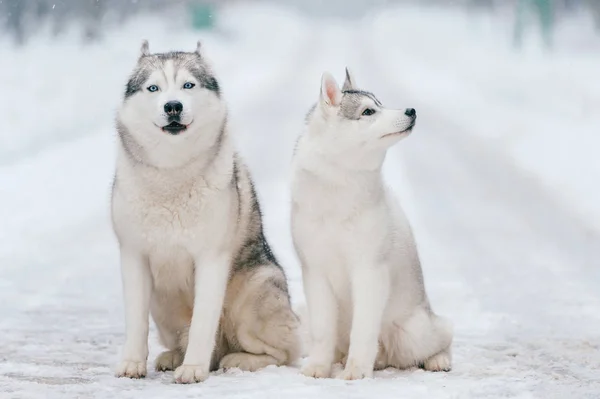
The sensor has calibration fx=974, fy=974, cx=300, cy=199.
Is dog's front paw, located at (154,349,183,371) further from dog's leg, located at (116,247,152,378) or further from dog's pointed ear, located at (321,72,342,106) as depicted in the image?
dog's pointed ear, located at (321,72,342,106)

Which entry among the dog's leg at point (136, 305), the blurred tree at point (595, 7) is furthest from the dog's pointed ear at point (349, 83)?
the blurred tree at point (595, 7)

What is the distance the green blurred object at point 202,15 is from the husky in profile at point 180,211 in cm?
1365

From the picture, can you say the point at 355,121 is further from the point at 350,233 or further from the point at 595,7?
the point at 595,7

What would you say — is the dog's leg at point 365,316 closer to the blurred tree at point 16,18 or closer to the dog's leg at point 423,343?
the dog's leg at point 423,343

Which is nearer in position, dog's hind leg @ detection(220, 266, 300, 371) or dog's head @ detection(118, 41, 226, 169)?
dog's head @ detection(118, 41, 226, 169)

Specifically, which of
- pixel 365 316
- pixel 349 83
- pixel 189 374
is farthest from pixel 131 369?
pixel 349 83

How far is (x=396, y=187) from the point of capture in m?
11.0

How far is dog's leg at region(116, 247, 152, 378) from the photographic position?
4.89m

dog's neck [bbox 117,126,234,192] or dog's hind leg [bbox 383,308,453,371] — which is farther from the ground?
dog's neck [bbox 117,126,234,192]

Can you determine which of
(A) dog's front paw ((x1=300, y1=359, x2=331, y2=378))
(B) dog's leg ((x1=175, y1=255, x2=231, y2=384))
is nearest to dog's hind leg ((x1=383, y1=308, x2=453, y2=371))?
(A) dog's front paw ((x1=300, y1=359, x2=331, y2=378))

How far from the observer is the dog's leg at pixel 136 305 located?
192 inches

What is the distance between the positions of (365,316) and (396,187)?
6299 millimetres

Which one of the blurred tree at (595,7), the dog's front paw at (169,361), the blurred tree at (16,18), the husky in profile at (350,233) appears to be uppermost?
Answer: the blurred tree at (595,7)

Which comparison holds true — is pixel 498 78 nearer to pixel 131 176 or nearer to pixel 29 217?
pixel 29 217
